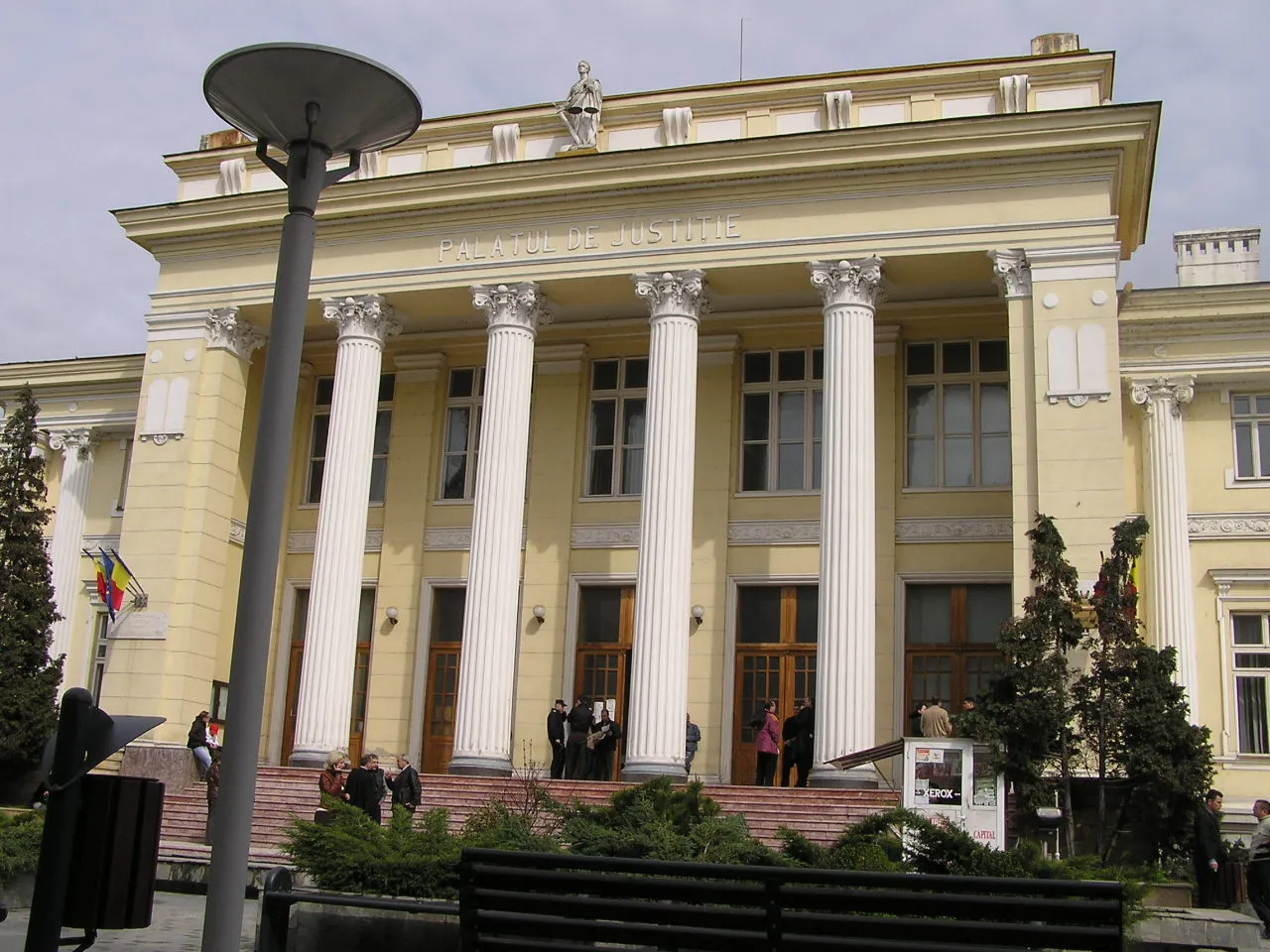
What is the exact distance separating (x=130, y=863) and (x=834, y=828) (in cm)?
1490

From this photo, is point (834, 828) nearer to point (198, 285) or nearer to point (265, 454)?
point (265, 454)

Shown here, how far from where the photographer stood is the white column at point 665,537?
848 inches

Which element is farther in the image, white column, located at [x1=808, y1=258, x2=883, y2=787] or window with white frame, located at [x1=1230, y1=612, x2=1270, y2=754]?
window with white frame, located at [x1=1230, y1=612, x2=1270, y2=754]

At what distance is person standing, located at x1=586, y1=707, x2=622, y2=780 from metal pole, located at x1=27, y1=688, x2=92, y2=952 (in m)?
18.4

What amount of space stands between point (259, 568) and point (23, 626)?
842 inches

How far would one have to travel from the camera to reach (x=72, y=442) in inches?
1266

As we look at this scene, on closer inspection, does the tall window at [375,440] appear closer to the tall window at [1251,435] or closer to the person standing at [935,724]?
the person standing at [935,724]

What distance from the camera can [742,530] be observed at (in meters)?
25.6

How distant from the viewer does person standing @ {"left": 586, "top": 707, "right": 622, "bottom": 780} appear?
76.1ft

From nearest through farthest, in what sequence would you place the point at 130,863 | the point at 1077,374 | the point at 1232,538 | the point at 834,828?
the point at 130,863 < the point at 834,828 < the point at 1077,374 < the point at 1232,538

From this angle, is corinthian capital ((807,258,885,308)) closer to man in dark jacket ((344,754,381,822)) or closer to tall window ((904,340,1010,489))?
tall window ((904,340,1010,489))

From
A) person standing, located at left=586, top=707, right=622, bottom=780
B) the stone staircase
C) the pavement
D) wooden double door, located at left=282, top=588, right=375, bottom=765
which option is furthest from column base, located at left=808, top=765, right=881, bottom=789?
wooden double door, located at left=282, top=588, right=375, bottom=765

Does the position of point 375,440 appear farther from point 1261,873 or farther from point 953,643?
point 1261,873

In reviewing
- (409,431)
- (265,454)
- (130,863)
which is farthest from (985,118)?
(130,863)
